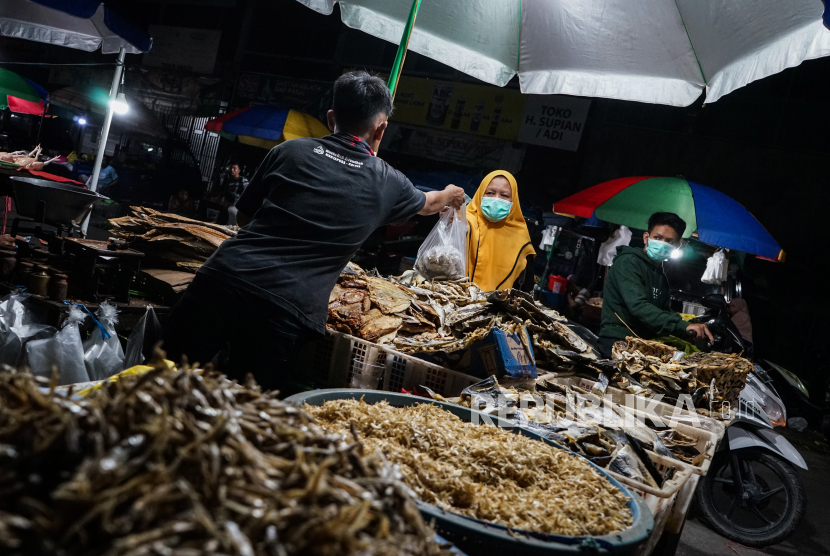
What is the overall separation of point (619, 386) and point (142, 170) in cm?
1930

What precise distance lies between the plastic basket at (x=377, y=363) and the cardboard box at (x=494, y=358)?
0.06m

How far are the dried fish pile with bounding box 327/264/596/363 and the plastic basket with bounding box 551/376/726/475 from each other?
209 millimetres

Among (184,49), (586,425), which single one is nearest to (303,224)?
(586,425)

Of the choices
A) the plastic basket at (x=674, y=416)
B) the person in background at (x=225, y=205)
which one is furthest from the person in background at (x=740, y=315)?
the person in background at (x=225, y=205)

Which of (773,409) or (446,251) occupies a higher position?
(446,251)

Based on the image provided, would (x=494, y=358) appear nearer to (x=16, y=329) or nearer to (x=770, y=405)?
(x=16, y=329)

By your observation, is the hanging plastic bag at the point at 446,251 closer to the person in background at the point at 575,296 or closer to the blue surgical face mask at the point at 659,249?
the blue surgical face mask at the point at 659,249

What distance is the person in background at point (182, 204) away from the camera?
16750 millimetres

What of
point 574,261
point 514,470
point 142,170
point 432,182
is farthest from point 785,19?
point 142,170

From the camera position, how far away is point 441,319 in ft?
12.2

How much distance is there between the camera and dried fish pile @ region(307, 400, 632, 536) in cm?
152

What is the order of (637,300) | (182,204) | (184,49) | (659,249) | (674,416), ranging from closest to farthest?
(674,416) → (637,300) → (659,249) → (182,204) → (184,49)

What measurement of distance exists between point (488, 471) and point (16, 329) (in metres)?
3.13

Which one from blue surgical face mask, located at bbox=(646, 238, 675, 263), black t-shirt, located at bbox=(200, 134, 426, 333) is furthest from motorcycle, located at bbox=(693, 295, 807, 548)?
black t-shirt, located at bbox=(200, 134, 426, 333)
